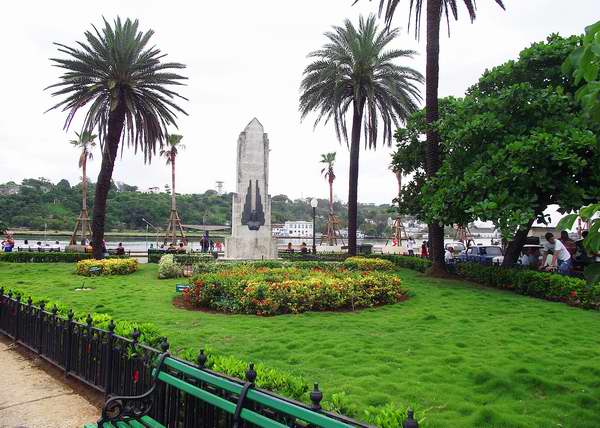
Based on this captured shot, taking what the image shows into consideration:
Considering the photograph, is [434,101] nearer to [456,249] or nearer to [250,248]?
[250,248]

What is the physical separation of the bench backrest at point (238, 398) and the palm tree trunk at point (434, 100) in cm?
1522

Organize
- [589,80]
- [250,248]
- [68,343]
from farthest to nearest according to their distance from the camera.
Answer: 1. [250,248]
2. [68,343]
3. [589,80]

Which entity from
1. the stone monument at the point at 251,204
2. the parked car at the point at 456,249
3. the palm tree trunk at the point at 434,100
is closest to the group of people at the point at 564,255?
the palm tree trunk at the point at 434,100

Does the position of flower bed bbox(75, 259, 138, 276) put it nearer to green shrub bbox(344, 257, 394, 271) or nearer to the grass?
the grass

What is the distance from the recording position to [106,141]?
23.6 metres

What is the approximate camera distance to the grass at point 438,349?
541 cm

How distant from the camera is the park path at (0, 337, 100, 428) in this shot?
17.0ft

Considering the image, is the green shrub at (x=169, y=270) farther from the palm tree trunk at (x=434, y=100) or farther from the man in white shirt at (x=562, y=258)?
the man in white shirt at (x=562, y=258)

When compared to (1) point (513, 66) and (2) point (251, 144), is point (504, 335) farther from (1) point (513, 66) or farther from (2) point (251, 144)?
(2) point (251, 144)

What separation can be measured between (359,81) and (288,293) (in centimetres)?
1720

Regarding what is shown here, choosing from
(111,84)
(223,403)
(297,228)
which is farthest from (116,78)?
(297,228)

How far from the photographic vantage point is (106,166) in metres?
23.5

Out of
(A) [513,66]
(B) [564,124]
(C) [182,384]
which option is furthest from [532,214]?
(C) [182,384]

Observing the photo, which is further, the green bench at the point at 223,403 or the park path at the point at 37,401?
the park path at the point at 37,401
